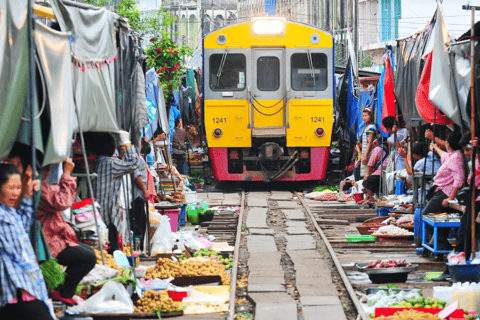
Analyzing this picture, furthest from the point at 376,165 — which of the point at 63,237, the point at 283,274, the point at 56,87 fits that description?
the point at 56,87

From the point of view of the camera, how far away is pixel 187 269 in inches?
312

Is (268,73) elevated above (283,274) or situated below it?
above

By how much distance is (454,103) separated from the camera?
788 centimetres

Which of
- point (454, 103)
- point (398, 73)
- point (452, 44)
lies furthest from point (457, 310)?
point (398, 73)

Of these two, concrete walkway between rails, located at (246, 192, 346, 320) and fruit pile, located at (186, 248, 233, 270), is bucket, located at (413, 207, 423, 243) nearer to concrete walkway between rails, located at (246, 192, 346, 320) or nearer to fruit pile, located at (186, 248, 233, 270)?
concrete walkway between rails, located at (246, 192, 346, 320)

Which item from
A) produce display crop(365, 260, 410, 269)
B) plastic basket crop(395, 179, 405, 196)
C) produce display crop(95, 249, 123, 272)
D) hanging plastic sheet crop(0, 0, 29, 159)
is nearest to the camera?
hanging plastic sheet crop(0, 0, 29, 159)

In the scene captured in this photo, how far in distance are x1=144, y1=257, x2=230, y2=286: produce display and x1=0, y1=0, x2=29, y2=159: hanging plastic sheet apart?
3130 mm

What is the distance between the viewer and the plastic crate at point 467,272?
7.24 m

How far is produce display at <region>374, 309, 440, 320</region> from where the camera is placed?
6.08 meters

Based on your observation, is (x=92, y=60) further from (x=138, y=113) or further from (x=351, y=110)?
(x=351, y=110)

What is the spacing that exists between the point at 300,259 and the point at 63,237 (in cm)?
407

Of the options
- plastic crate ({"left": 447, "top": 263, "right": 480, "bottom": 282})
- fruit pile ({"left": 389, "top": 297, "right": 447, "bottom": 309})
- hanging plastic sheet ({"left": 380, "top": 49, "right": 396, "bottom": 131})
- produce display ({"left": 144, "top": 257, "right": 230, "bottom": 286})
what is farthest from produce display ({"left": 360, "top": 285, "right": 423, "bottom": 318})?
hanging plastic sheet ({"left": 380, "top": 49, "right": 396, "bottom": 131})

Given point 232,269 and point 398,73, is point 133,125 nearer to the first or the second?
point 232,269

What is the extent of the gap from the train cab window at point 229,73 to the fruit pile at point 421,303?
10.3 m
